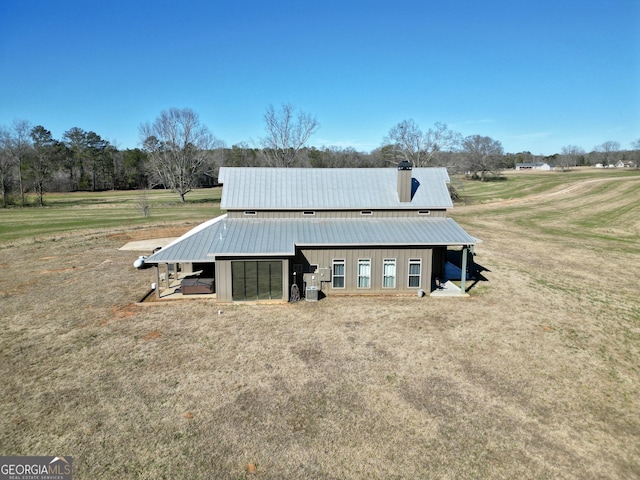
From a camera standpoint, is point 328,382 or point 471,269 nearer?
point 328,382

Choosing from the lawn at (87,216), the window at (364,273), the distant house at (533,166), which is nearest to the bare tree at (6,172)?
the lawn at (87,216)

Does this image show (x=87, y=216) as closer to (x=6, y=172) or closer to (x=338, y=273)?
(x=6, y=172)

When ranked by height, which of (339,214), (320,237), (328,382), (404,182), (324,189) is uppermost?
(404,182)

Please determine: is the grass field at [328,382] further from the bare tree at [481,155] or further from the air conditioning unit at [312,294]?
the bare tree at [481,155]

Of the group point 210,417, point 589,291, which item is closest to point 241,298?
point 210,417

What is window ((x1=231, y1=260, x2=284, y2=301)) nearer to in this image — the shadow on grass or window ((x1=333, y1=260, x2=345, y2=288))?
window ((x1=333, y1=260, x2=345, y2=288))

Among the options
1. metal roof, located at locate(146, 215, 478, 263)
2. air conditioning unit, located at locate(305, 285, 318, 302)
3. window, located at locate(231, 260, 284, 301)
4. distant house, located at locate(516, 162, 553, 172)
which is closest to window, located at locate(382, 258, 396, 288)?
metal roof, located at locate(146, 215, 478, 263)

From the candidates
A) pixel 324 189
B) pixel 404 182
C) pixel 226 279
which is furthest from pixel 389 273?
pixel 226 279
